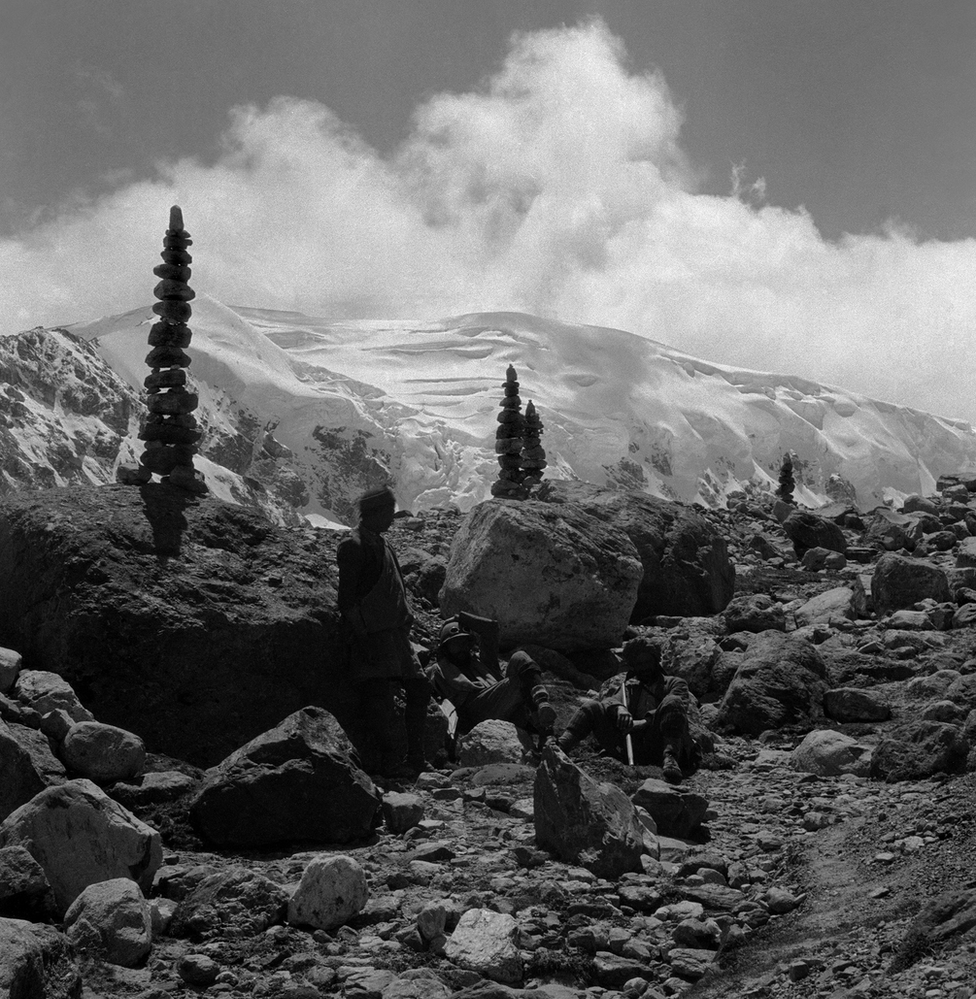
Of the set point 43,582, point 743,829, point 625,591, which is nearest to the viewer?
point 743,829

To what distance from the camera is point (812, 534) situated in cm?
2755

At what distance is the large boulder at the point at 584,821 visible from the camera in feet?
25.6

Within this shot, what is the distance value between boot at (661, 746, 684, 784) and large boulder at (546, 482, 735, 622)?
8.32 metres

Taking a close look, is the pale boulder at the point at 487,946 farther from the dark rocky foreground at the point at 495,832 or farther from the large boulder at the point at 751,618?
the large boulder at the point at 751,618

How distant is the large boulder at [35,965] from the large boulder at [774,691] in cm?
872

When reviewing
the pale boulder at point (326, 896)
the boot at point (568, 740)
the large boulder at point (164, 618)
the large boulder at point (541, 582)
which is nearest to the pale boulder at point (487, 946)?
the pale boulder at point (326, 896)

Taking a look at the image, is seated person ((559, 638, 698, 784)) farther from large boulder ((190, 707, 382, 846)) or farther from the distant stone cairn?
the distant stone cairn

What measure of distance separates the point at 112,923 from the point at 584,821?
3112 millimetres

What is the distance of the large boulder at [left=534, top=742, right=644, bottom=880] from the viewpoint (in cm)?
779

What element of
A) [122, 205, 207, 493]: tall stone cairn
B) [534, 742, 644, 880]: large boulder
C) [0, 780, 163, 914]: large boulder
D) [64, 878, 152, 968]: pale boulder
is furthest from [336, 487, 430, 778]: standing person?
[122, 205, 207, 493]: tall stone cairn

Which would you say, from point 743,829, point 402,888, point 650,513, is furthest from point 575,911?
point 650,513

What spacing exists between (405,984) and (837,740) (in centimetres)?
604

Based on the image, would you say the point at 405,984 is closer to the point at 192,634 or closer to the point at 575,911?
the point at 575,911

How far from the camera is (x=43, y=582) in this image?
990 centimetres
